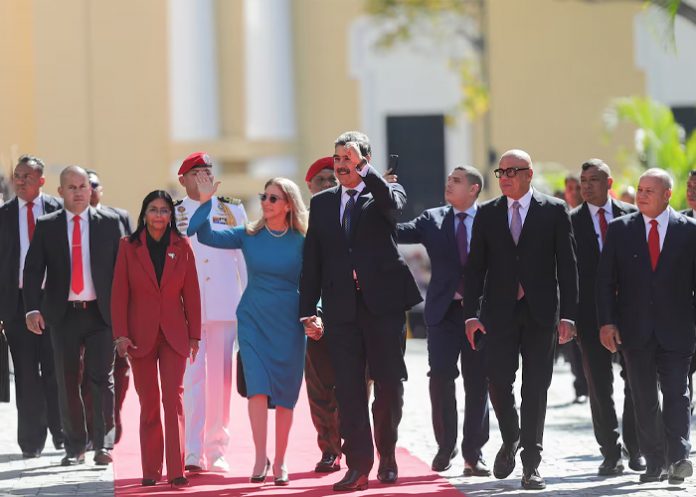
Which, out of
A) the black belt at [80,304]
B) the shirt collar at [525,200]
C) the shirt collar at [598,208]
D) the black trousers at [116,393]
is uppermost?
the shirt collar at [525,200]

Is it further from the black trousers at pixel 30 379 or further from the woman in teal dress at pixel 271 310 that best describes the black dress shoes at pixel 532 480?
the black trousers at pixel 30 379

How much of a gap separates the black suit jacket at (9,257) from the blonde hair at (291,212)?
7.47ft

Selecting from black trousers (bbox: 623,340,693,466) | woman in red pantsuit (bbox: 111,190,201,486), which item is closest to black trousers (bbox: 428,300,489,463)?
black trousers (bbox: 623,340,693,466)

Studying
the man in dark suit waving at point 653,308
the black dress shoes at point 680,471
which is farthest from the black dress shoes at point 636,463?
the black dress shoes at point 680,471

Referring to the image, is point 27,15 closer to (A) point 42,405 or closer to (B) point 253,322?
(A) point 42,405

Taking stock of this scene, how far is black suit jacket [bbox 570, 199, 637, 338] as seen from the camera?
11.1 metres

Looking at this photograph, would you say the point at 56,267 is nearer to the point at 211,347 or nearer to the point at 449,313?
the point at 211,347

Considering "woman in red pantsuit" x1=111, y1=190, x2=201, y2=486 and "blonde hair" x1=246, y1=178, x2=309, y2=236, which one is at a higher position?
"blonde hair" x1=246, y1=178, x2=309, y2=236

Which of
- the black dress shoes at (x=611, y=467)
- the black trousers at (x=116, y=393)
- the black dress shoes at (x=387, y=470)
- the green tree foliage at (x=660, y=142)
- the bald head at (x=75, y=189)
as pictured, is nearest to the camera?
the black dress shoes at (x=387, y=470)

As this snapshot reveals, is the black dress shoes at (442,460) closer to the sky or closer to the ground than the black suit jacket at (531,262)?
closer to the ground

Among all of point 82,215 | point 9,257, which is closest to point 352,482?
point 82,215

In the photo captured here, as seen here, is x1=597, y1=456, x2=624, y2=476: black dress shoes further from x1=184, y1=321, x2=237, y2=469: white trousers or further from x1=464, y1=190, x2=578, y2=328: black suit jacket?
x1=184, y1=321, x2=237, y2=469: white trousers

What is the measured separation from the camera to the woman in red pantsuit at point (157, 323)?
1065 cm

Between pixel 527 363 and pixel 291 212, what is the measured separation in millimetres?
1782
